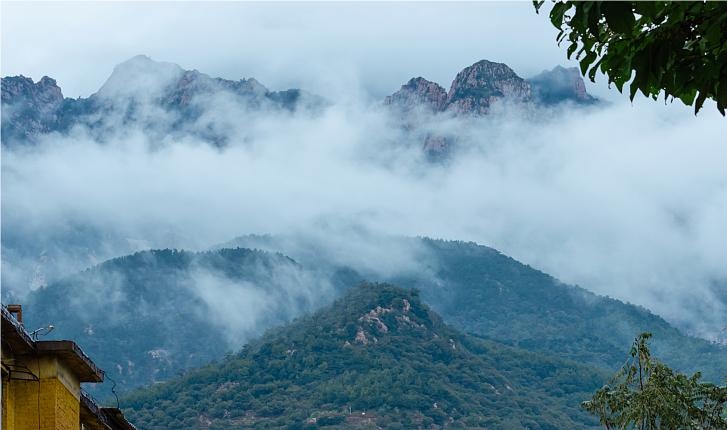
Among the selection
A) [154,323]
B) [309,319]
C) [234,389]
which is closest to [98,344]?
[154,323]

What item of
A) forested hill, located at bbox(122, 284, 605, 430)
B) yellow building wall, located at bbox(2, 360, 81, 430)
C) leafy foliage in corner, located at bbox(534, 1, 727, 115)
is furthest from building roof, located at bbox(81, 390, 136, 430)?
forested hill, located at bbox(122, 284, 605, 430)

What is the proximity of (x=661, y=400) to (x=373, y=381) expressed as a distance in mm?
107495

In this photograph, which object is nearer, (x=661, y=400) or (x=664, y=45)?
(x=664, y=45)

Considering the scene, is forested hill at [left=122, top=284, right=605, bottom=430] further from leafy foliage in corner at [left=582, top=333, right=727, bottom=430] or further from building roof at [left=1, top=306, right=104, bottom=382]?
building roof at [left=1, top=306, right=104, bottom=382]

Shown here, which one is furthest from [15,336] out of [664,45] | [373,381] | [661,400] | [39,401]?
[373,381]

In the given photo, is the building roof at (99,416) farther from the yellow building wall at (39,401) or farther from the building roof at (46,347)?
the yellow building wall at (39,401)

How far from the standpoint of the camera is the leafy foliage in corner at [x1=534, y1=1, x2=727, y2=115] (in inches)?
331

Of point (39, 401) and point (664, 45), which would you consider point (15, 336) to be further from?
point (664, 45)

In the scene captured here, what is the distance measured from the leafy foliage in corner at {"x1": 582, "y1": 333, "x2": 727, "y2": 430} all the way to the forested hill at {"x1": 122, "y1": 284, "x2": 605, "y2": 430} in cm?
8644

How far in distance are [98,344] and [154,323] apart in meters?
15.8

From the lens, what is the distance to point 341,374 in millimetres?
142000

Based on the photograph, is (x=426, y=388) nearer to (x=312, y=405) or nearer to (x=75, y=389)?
(x=312, y=405)

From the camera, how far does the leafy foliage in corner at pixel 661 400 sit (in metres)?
31.5

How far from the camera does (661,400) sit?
31375 mm
